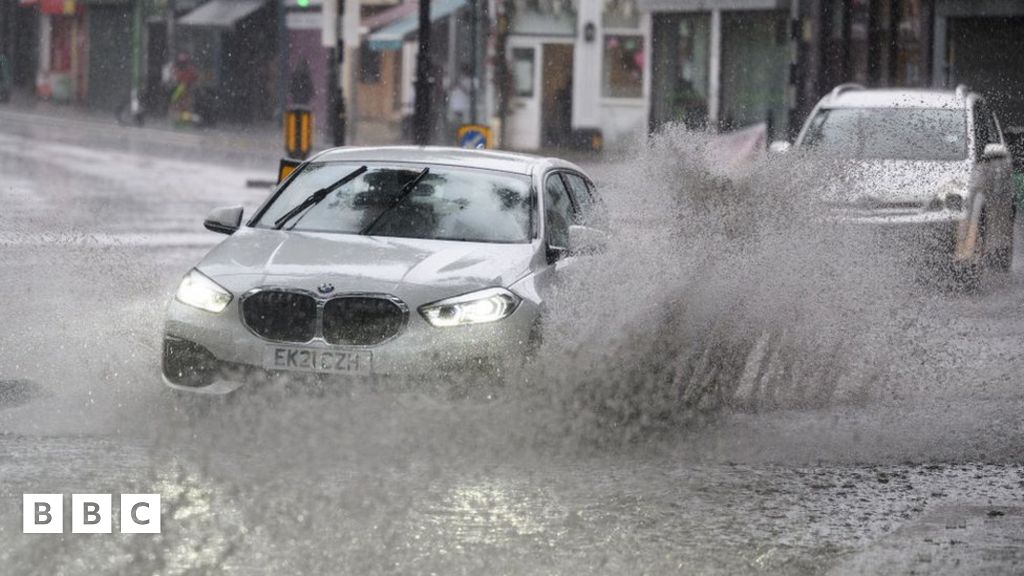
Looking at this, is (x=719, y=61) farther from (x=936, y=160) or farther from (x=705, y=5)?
(x=936, y=160)

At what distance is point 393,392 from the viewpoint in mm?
8867

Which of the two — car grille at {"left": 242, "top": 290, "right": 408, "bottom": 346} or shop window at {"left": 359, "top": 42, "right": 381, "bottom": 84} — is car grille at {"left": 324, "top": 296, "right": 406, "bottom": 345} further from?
shop window at {"left": 359, "top": 42, "right": 381, "bottom": 84}

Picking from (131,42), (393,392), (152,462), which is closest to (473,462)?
(393,392)

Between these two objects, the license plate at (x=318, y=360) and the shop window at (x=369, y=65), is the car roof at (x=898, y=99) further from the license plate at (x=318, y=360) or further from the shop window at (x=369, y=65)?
the shop window at (x=369, y=65)

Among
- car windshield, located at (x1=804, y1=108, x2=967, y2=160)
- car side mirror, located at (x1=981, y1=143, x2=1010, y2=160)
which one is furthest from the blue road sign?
car side mirror, located at (x1=981, y1=143, x2=1010, y2=160)

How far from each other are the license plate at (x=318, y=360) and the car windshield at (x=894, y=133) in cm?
895

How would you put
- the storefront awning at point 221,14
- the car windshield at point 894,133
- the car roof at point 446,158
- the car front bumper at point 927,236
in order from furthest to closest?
the storefront awning at point 221,14 → the car windshield at point 894,133 → the car front bumper at point 927,236 → the car roof at point 446,158

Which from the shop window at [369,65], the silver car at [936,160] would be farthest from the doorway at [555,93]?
the silver car at [936,160]

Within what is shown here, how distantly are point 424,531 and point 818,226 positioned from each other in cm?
507

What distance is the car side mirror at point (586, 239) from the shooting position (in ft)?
33.1

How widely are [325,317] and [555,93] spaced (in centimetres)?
3672

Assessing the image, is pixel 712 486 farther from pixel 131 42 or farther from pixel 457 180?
pixel 131 42

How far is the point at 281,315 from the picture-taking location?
903 centimetres

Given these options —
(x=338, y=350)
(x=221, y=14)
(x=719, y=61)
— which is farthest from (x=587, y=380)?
(x=221, y=14)
